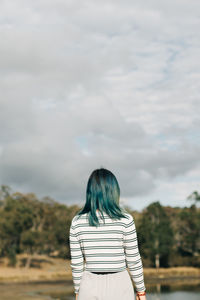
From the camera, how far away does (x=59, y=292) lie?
32656 mm

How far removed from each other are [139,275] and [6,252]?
49.1 metres

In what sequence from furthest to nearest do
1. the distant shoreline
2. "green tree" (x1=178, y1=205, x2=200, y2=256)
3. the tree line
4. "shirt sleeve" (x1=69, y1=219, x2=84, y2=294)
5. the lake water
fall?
"green tree" (x1=178, y1=205, x2=200, y2=256) < the tree line < the distant shoreline < the lake water < "shirt sleeve" (x1=69, y1=219, x2=84, y2=294)

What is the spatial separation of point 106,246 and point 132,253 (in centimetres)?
19

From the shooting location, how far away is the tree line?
156 feet

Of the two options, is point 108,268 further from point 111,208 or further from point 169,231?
point 169,231

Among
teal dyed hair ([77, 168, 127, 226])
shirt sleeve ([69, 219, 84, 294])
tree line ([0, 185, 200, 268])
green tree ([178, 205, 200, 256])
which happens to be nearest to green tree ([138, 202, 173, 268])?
tree line ([0, 185, 200, 268])

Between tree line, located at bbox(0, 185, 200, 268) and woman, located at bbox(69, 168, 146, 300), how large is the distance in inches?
1745

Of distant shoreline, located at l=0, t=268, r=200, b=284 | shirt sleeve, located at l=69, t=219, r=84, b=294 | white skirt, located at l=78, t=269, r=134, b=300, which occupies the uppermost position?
distant shoreline, located at l=0, t=268, r=200, b=284

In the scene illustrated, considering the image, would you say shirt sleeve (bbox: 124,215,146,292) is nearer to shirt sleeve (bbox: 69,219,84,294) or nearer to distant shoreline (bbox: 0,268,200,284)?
shirt sleeve (bbox: 69,219,84,294)

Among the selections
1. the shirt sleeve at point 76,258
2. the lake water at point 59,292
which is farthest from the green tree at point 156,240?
the shirt sleeve at point 76,258

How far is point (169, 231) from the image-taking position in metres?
51.4

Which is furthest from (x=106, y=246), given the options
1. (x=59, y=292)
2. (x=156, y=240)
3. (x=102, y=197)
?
(x=156, y=240)

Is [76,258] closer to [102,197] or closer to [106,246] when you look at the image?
[106,246]

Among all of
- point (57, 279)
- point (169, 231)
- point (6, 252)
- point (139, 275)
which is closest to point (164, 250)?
point (169, 231)
